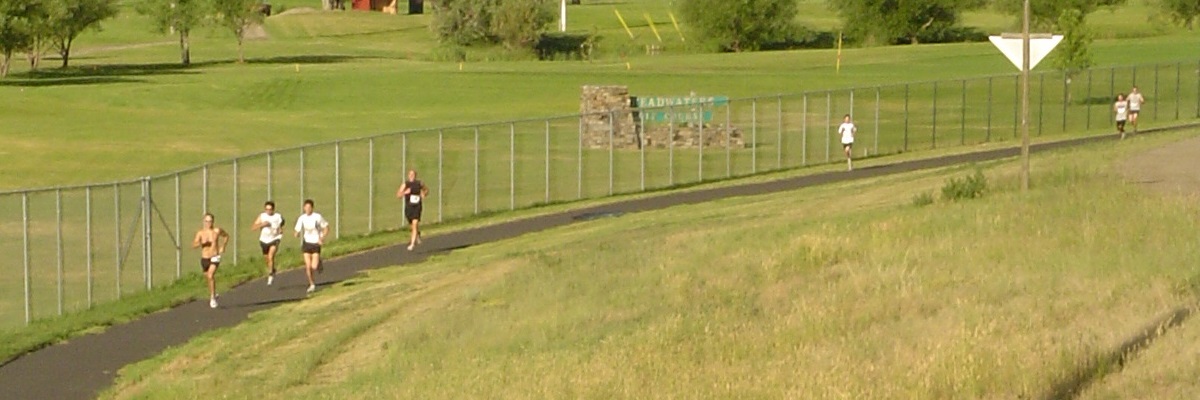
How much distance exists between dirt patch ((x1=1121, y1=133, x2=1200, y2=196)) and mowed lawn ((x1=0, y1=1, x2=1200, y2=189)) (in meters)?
27.1

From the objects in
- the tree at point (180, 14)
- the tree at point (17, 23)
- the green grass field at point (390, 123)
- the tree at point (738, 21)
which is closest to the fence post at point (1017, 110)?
the green grass field at point (390, 123)

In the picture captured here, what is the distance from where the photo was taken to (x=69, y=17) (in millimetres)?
95500

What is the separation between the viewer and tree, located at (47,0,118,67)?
302ft

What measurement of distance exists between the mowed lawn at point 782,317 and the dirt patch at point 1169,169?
2.45ft

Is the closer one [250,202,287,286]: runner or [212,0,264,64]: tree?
[250,202,287,286]: runner

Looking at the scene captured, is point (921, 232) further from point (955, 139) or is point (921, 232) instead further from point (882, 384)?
point (955, 139)

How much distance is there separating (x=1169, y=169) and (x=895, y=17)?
84.5m

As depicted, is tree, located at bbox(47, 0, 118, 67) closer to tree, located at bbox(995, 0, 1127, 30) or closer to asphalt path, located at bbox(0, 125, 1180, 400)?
tree, located at bbox(995, 0, 1127, 30)

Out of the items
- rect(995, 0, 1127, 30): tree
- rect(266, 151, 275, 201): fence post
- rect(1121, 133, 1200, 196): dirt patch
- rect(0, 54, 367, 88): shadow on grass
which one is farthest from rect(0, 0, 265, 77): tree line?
rect(1121, 133, 1200, 196): dirt patch

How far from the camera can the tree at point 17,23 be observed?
3378 inches

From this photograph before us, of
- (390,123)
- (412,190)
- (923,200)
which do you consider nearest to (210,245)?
(412,190)

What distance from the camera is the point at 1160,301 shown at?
16.0m

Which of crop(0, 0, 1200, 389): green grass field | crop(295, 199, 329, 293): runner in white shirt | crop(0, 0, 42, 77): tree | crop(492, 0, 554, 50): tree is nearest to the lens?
crop(295, 199, 329, 293): runner in white shirt

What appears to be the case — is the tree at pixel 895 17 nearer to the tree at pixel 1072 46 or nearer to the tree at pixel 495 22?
the tree at pixel 495 22
